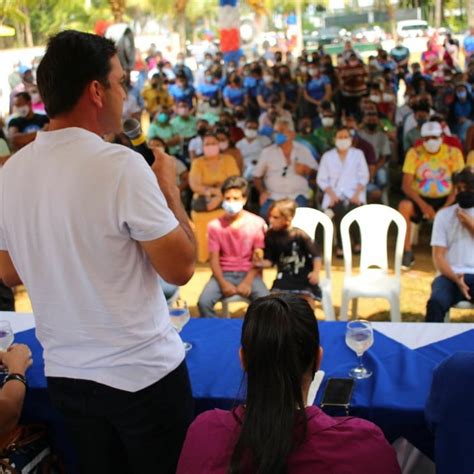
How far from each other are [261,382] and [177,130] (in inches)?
284

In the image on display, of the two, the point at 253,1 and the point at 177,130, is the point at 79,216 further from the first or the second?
the point at 253,1

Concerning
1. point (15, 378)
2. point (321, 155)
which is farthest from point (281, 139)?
point (15, 378)

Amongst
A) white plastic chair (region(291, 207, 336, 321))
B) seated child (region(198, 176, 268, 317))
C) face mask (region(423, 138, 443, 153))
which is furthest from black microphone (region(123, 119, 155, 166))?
face mask (region(423, 138, 443, 153))

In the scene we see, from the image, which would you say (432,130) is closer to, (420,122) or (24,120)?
(420,122)

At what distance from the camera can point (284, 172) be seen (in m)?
A: 6.03

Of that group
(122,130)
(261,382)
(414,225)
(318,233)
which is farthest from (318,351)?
(318,233)

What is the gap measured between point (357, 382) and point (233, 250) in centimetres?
220

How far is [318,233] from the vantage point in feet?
21.2

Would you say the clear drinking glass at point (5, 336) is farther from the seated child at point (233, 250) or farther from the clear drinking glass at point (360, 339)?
the seated child at point (233, 250)

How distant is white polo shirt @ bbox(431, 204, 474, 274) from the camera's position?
387cm

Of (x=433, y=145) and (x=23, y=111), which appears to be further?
(x=23, y=111)

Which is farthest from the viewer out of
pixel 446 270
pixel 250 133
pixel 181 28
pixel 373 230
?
pixel 181 28

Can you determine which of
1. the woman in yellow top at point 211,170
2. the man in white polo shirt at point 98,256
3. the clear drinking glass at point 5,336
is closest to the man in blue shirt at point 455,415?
the man in white polo shirt at point 98,256

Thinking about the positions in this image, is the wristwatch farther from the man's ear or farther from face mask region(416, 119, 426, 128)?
face mask region(416, 119, 426, 128)
